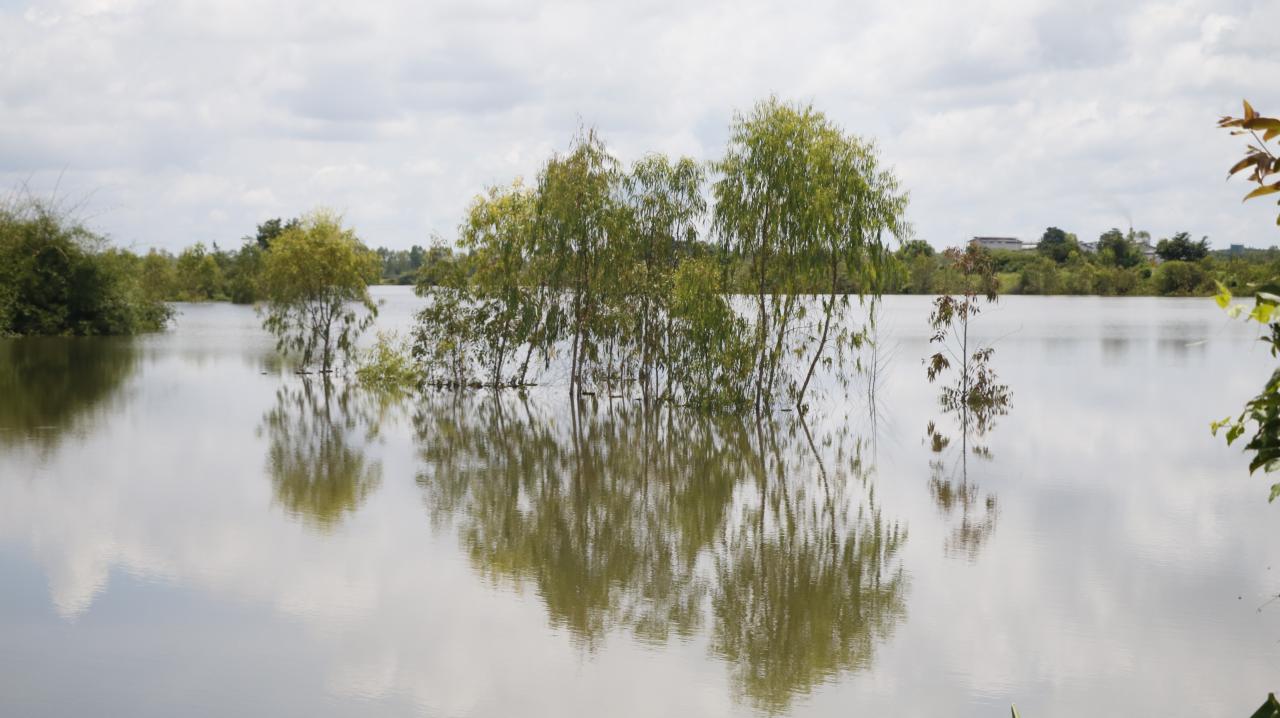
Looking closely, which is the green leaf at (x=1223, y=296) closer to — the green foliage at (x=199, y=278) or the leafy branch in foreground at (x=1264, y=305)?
the leafy branch in foreground at (x=1264, y=305)

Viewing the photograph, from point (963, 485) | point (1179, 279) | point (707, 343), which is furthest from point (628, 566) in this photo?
point (1179, 279)

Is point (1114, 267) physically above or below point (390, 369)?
above

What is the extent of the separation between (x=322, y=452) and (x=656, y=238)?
810 cm

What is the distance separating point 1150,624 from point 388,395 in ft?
58.4

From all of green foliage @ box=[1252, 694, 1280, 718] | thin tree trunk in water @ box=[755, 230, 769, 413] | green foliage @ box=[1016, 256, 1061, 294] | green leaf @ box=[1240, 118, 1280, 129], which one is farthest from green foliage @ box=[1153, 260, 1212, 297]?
green foliage @ box=[1252, 694, 1280, 718]

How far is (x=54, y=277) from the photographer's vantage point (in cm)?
4050

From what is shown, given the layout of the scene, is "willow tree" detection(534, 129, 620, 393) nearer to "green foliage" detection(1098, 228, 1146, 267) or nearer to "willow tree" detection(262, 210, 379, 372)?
"willow tree" detection(262, 210, 379, 372)

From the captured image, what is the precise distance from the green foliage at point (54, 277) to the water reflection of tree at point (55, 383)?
6.18 ft

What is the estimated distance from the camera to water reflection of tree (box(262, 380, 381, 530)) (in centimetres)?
1235

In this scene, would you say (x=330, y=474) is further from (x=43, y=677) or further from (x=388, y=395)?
(x=388, y=395)

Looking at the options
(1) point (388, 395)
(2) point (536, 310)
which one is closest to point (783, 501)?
(2) point (536, 310)

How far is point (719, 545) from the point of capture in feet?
34.4

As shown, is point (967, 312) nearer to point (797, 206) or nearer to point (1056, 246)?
point (797, 206)

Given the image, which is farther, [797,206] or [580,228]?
[580,228]
